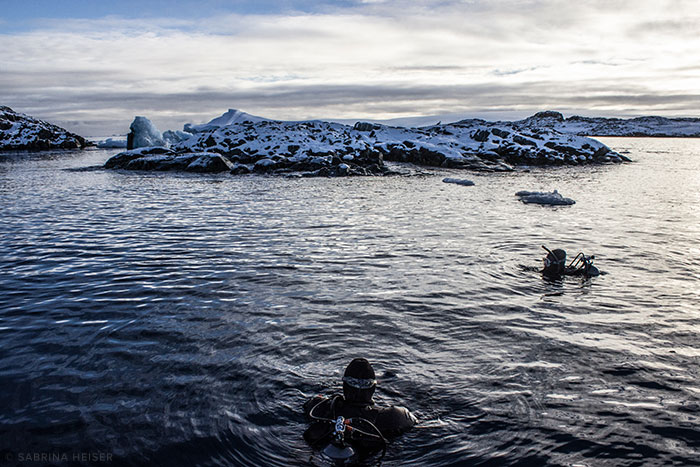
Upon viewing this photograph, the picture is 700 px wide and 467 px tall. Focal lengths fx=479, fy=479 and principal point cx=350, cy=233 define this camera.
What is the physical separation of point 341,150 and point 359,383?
50951mm

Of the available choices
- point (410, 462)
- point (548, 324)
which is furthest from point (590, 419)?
point (548, 324)

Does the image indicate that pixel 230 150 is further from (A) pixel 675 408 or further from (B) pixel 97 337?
(A) pixel 675 408

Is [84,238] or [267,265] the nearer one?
[267,265]

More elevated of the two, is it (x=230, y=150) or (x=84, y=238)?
(x=230, y=150)

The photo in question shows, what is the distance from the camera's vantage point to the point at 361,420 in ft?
17.5

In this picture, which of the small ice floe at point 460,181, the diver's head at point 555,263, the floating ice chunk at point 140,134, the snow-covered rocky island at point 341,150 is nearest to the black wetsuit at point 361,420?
the diver's head at point 555,263

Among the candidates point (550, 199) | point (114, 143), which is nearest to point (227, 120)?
point (114, 143)

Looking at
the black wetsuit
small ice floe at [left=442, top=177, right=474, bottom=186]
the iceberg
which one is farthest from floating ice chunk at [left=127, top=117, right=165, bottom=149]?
the black wetsuit

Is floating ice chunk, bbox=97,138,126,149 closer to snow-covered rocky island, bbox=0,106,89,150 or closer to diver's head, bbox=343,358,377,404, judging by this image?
snow-covered rocky island, bbox=0,106,89,150

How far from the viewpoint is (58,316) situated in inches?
351

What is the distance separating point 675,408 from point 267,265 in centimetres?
906

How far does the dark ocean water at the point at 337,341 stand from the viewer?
548cm

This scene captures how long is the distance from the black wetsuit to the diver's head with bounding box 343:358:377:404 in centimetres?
8

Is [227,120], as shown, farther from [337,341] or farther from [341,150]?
[337,341]
